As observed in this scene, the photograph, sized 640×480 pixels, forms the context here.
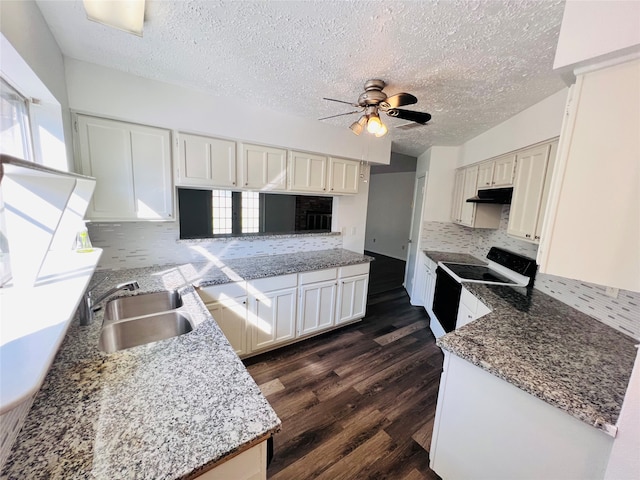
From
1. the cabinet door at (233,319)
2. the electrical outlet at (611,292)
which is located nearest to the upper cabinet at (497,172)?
the electrical outlet at (611,292)

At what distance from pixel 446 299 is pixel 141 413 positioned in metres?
2.77

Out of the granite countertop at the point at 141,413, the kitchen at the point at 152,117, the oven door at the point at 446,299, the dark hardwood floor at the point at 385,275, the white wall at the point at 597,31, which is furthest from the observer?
the dark hardwood floor at the point at 385,275

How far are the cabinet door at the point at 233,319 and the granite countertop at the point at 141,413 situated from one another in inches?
36.0

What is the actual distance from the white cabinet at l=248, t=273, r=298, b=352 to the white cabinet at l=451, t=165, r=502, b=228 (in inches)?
88.9

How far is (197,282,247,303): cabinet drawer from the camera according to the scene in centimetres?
211

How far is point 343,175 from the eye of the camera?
3.11m

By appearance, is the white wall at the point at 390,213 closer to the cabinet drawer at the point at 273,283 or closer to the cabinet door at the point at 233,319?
the cabinet drawer at the point at 273,283

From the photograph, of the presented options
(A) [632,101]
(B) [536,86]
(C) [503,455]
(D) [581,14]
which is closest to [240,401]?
(C) [503,455]

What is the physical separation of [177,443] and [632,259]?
166cm

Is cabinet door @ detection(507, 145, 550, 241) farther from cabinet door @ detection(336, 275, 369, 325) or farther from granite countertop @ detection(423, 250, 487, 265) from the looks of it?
cabinet door @ detection(336, 275, 369, 325)

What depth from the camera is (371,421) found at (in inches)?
74.0

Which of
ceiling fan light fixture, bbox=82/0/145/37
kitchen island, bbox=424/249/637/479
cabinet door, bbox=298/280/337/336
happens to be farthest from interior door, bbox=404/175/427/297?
ceiling fan light fixture, bbox=82/0/145/37

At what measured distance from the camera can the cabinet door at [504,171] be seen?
2434 mm

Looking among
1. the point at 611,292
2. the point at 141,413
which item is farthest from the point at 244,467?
the point at 611,292
